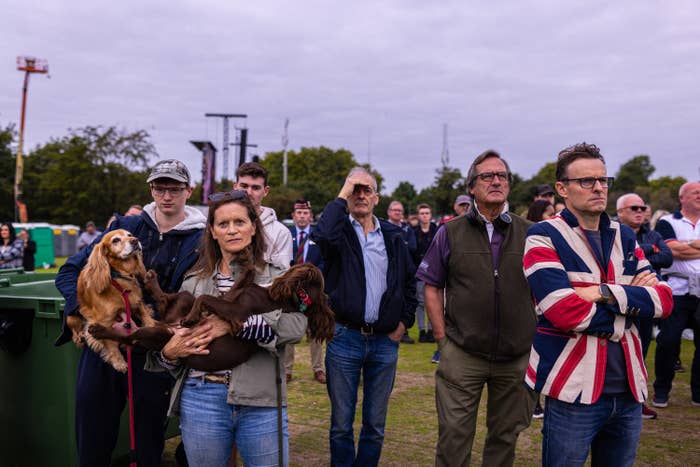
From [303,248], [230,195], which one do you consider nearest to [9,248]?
[303,248]

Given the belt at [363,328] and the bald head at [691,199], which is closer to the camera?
the belt at [363,328]

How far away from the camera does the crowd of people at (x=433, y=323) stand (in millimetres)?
2555

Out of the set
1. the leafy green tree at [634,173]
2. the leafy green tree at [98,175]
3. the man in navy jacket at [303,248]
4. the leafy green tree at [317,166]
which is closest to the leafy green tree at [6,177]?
the leafy green tree at [98,175]

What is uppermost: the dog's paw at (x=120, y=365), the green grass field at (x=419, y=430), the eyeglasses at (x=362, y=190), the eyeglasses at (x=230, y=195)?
the eyeglasses at (x=362, y=190)

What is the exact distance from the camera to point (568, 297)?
104 inches

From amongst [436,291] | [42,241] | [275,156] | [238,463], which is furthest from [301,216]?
[275,156]

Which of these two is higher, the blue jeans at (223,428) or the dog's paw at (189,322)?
the dog's paw at (189,322)

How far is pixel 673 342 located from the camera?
607 cm

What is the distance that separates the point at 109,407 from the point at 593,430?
255cm

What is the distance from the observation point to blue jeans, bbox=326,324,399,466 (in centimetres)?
412

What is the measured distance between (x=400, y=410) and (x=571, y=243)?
12.4 feet

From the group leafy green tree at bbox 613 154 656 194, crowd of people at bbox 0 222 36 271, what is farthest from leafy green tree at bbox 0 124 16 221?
leafy green tree at bbox 613 154 656 194

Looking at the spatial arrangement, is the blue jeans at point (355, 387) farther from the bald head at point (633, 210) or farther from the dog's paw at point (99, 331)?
the bald head at point (633, 210)

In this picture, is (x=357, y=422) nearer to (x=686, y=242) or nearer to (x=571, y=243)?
(x=571, y=243)
